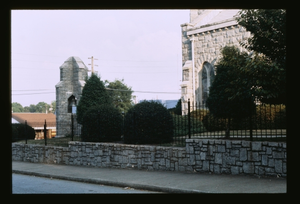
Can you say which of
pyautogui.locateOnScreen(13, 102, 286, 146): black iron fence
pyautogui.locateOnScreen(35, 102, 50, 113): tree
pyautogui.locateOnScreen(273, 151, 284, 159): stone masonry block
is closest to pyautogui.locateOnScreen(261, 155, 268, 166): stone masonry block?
pyautogui.locateOnScreen(273, 151, 284, 159): stone masonry block

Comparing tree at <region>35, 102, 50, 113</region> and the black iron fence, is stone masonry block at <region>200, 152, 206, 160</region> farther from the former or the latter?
tree at <region>35, 102, 50, 113</region>

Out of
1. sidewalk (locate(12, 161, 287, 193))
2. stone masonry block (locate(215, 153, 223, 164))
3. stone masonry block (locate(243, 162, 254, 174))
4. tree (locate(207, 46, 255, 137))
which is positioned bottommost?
sidewalk (locate(12, 161, 287, 193))

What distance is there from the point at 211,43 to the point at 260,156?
48.5 ft

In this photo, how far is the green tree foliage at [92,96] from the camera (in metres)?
22.1

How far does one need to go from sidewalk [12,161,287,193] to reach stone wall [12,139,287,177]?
330 millimetres

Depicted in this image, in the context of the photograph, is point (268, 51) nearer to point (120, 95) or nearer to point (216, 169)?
point (216, 169)

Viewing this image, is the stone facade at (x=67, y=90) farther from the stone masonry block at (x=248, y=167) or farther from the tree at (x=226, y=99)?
the stone masonry block at (x=248, y=167)

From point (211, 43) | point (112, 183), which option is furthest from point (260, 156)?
point (211, 43)

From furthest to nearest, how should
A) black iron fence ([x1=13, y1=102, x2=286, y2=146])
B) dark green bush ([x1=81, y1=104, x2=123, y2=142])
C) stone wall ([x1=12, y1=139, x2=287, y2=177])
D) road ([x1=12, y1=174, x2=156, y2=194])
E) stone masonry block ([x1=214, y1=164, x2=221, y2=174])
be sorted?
dark green bush ([x1=81, y1=104, x2=123, y2=142])
stone masonry block ([x1=214, y1=164, x2=221, y2=174])
black iron fence ([x1=13, y1=102, x2=286, y2=146])
stone wall ([x1=12, y1=139, x2=287, y2=177])
road ([x1=12, y1=174, x2=156, y2=194])

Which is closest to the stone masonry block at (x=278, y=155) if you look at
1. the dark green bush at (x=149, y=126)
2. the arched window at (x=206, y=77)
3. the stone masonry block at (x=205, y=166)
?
the stone masonry block at (x=205, y=166)

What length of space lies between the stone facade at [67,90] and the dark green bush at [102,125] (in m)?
11.0

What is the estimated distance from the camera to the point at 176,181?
30.7 ft

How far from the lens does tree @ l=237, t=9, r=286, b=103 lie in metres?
8.44
